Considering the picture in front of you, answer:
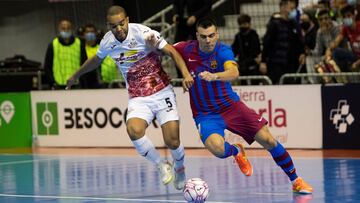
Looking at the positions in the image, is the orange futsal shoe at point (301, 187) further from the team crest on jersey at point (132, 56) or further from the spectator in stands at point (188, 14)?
the spectator in stands at point (188, 14)

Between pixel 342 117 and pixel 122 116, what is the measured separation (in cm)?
464

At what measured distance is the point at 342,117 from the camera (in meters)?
17.0

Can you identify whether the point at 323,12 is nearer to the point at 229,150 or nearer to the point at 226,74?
the point at 229,150

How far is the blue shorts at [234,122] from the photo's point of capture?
11.6m

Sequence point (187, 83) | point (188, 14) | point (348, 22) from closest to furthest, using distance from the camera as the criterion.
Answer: point (187, 83)
point (348, 22)
point (188, 14)

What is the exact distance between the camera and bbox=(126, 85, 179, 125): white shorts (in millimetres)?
12000

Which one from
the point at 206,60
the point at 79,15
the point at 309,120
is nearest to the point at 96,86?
the point at 79,15

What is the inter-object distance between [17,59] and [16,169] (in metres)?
8.20

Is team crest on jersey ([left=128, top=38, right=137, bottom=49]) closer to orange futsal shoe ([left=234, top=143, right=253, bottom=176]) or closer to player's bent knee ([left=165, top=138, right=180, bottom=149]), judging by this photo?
player's bent knee ([left=165, top=138, right=180, bottom=149])

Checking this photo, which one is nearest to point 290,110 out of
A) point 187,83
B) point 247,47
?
point 247,47

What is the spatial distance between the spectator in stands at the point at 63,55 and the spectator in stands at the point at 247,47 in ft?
10.6

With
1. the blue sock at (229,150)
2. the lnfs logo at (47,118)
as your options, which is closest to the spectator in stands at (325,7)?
the lnfs logo at (47,118)

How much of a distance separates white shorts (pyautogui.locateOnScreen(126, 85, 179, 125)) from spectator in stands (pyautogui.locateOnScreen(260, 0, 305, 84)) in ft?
20.1

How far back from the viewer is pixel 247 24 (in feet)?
60.7
